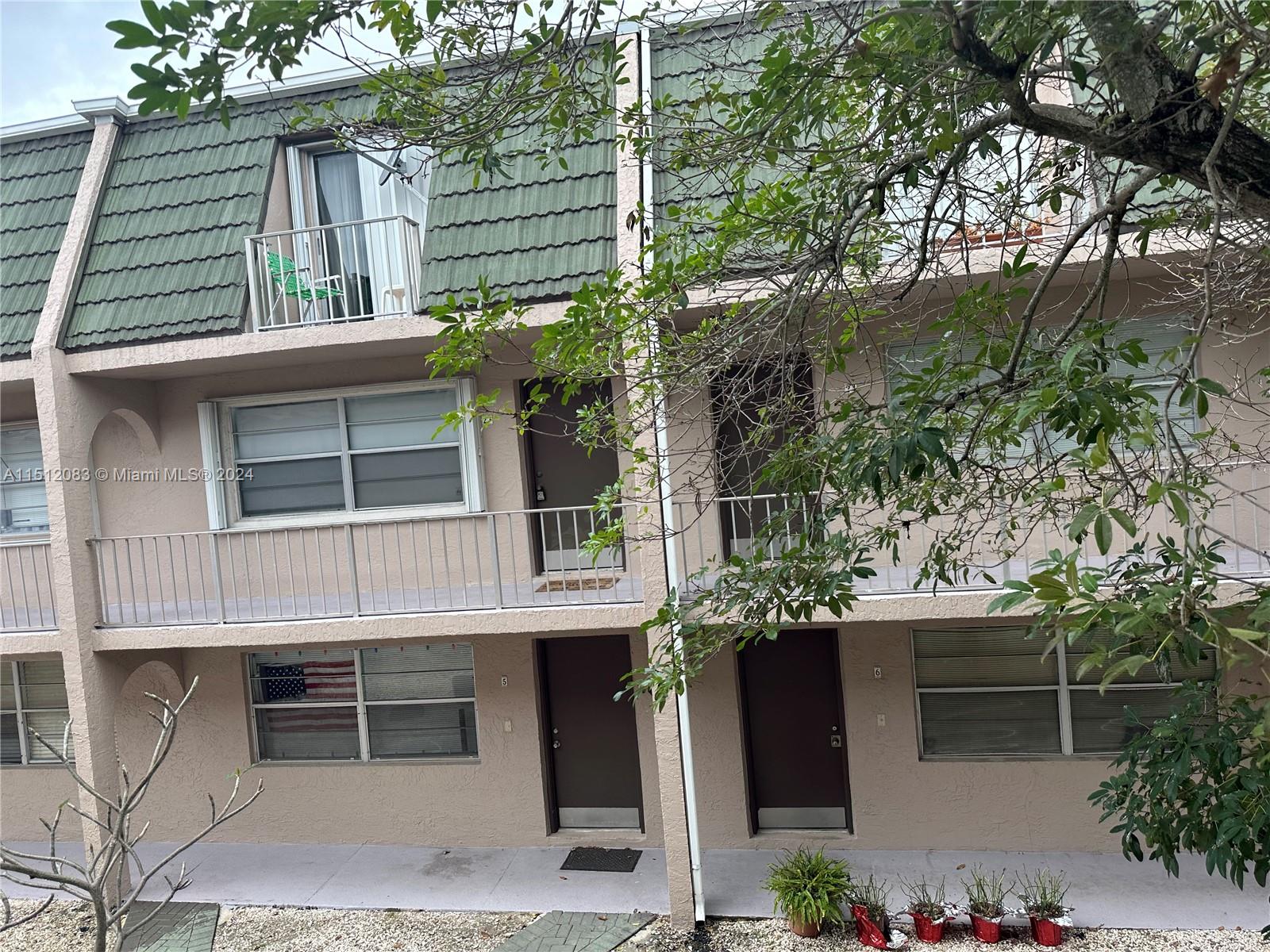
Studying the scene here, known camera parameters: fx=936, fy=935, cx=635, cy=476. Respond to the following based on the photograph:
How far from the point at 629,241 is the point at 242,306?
3.73 meters

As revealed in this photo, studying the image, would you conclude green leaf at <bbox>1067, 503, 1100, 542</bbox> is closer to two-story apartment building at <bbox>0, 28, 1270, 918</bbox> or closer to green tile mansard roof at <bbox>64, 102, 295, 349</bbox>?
two-story apartment building at <bbox>0, 28, 1270, 918</bbox>

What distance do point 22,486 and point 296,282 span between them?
13.9 feet

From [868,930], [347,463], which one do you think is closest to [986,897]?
[868,930]

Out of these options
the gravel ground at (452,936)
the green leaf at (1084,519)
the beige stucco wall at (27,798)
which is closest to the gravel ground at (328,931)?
the gravel ground at (452,936)

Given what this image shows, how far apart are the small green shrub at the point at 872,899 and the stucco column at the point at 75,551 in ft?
21.7

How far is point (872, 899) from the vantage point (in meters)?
7.32

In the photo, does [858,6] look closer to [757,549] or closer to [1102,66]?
[1102,66]

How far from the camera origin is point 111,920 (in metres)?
3.47

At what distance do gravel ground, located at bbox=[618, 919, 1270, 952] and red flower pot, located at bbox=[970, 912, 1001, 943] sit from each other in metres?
0.06

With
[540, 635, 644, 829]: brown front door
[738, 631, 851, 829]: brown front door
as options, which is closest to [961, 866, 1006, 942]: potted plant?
[738, 631, 851, 829]: brown front door

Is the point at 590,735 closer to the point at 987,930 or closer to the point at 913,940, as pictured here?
the point at 913,940

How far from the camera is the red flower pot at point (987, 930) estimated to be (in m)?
6.89

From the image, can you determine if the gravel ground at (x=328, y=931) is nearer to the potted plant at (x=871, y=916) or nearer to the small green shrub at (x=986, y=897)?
the potted plant at (x=871, y=916)

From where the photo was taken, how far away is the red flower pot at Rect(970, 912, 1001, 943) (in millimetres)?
6891
